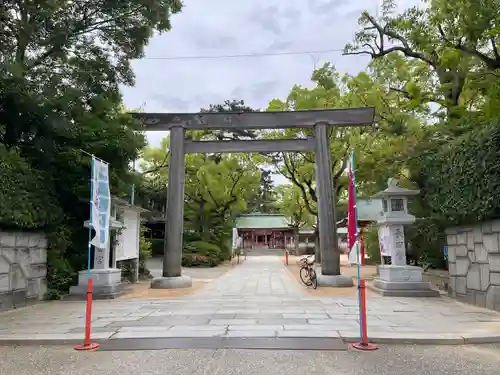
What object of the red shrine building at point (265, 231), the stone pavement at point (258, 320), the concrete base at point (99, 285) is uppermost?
the red shrine building at point (265, 231)

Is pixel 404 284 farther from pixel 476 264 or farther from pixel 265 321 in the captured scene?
pixel 265 321

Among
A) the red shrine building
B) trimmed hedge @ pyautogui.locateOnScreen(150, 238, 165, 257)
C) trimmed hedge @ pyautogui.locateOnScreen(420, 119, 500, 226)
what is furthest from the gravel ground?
the red shrine building

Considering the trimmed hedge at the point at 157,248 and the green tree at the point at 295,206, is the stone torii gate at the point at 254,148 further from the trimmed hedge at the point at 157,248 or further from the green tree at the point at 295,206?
the trimmed hedge at the point at 157,248

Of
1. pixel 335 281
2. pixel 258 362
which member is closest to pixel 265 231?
pixel 335 281

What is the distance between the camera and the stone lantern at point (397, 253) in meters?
10.1

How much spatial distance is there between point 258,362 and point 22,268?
22.8 ft

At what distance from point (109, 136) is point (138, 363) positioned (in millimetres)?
7618

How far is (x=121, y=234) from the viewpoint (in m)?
12.8

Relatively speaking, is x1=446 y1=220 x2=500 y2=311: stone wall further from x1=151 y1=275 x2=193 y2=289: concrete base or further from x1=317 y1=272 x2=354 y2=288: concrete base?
x1=151 y1=275 x2=193 y2=289: concrete base

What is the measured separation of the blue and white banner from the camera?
7.43m

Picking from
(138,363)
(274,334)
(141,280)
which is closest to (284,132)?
(141,280)

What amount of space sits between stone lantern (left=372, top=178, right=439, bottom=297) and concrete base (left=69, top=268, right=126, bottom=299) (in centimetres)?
740

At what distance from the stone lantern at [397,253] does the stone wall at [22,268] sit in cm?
900

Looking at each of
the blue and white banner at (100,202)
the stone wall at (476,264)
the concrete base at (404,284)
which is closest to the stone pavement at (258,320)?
the stone wall at (476,264)
